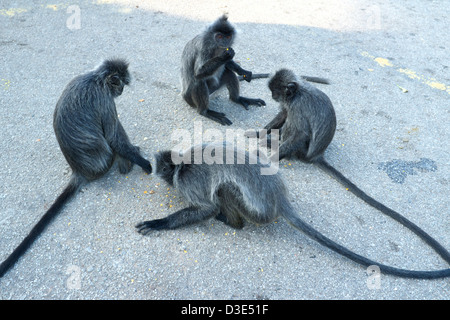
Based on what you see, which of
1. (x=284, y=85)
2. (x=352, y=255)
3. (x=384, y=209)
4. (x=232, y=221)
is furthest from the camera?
(x=284, y=85)

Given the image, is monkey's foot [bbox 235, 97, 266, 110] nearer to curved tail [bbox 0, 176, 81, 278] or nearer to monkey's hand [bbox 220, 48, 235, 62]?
monkey's hand [bbox 220, 48, 235, 62]

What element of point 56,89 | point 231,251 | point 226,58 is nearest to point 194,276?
point 231,251

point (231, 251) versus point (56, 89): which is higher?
point (56, 89)

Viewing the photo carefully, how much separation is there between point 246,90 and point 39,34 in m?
3.50

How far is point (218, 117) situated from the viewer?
14.4 ft

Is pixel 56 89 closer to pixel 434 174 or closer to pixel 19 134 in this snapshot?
pixel 19 134

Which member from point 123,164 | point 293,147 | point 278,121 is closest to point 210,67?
point 278,121

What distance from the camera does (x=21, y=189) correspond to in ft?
11.0

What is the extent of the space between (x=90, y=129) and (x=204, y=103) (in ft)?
4.94

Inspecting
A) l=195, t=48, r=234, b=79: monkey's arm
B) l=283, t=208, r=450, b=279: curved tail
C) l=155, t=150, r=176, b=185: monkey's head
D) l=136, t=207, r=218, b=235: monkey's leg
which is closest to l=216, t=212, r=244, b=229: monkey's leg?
l=136, t=207, r=218, b=235: monkey's leg

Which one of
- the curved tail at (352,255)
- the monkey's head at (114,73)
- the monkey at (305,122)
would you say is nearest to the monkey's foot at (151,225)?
the curved tail at (352,255)

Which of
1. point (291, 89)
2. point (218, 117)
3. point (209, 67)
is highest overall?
point (209, 67)

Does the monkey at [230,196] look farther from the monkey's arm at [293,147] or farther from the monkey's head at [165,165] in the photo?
the monkey's arm at [293,147]

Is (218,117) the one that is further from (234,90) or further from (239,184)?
(239,184)
